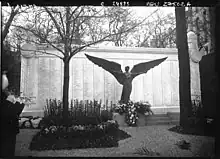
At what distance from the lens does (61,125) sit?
7.94 feet

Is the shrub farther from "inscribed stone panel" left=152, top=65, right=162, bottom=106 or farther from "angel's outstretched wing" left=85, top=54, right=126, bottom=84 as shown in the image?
"inscribed stone panel" left=152, top=65, right=162, bottom=106

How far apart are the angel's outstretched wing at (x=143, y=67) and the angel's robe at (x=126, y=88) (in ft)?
0.21

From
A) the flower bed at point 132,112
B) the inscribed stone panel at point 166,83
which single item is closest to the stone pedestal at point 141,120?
the flower bed at point 132,112

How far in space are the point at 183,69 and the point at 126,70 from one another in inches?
27.1

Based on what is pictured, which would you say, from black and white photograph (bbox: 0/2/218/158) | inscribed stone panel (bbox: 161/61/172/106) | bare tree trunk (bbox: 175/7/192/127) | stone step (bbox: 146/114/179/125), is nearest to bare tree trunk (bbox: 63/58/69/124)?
black and white photograph (bbox: 0/2/218/158)

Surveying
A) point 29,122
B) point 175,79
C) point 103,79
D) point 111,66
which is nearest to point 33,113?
point 29,122

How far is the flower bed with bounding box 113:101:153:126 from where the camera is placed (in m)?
2.50

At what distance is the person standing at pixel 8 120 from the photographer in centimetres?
235

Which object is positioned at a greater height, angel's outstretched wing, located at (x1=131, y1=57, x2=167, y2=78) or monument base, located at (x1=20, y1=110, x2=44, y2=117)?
angel's outstretched wing, located at (x1=131, y1=57, x2=167, y2=78)

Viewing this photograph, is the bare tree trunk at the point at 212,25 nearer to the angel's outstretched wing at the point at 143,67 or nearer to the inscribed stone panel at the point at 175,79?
the inscribed stone panel at the point at 175,79

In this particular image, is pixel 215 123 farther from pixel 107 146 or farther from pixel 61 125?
pixel 61 125

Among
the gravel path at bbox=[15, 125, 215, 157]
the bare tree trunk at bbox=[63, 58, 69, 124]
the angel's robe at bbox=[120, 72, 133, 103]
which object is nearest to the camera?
the gravel path at bbox=[15, 125, 215, 157]

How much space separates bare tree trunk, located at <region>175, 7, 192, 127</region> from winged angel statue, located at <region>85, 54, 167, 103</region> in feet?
0.77

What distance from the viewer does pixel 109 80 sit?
262cm
